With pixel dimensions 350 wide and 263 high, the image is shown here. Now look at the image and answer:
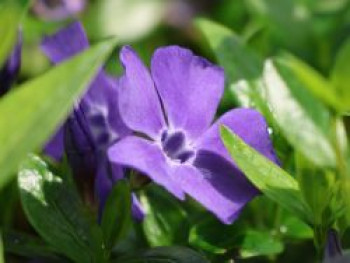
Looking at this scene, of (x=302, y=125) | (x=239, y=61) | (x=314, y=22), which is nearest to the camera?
(x=302, y=125)

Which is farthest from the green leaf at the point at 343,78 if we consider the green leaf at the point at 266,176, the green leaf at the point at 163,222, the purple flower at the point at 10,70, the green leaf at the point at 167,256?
the purple flower at the point at 10,70

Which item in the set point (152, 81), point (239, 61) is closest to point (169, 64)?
point (152, 81)

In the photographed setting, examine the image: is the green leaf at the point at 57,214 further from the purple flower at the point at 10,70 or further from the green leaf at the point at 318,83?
the green leaf at the point at 318,83

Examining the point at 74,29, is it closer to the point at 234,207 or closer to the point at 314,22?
the point at 234,207

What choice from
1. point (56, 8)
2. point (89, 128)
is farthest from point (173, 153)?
point (56, 8)

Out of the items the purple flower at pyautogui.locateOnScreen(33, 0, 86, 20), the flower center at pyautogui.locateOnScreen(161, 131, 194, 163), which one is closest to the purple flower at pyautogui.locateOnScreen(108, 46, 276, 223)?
the flower center at pyautogui.locateOnScreen(161, 131, 194, 163)

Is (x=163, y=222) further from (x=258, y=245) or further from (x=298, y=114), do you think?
(x=298, y=114)

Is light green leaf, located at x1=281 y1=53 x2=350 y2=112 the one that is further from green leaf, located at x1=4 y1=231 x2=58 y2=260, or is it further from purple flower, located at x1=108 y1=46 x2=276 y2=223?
green leaf, located at x1=4 y1=231 x2=58 y2=260
